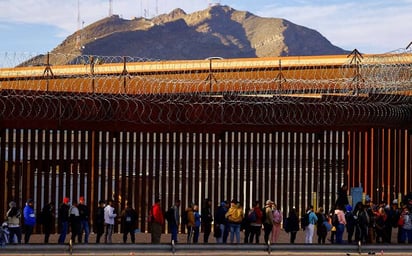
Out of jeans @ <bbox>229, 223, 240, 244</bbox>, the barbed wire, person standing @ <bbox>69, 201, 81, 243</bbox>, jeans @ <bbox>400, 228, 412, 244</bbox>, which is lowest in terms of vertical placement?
jeans @ <bbox>400, 228, 412, 244</bbox>

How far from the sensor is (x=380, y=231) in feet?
77.5

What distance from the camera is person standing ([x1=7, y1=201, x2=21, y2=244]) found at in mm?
20719

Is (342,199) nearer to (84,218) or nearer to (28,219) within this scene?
(84,218)

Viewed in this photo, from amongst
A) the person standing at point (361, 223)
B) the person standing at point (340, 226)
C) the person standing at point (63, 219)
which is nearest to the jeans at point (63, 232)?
the person standing at point (63, 219)

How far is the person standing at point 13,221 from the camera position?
2072 cm

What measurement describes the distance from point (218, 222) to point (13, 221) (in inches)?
169

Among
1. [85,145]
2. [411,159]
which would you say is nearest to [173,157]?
[85,145]

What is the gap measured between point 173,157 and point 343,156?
539 cm

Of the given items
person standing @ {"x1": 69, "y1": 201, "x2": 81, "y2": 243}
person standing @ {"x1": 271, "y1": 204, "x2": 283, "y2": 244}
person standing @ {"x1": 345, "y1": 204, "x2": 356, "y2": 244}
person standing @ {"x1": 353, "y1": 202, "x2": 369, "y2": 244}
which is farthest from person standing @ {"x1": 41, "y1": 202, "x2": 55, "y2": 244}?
person standing @ {"x1": 353, "y1": 202, "x2": 369, "y2": 244}

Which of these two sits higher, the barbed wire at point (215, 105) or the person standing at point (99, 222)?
the barbed wire at point (215, 105)

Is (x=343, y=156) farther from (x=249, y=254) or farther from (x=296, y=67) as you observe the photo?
(x=296, y=67)

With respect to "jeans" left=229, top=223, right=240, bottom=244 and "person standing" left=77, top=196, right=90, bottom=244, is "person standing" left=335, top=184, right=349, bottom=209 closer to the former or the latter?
"jeans" left=229, top=223, right=240, bottom=244

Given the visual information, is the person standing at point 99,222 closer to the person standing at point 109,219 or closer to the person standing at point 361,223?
the person standing at point 109,219

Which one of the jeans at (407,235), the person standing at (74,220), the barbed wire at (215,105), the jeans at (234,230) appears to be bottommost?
the jeans at (407,235)
